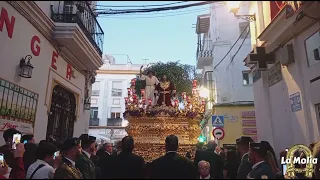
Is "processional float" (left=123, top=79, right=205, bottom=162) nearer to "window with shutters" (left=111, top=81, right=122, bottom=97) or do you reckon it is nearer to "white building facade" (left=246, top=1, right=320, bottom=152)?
"white building facade" (left=246, top=1, right=320, bottom=152)

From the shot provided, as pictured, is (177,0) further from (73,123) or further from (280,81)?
(73,123)

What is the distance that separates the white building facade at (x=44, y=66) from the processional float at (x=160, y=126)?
7.48 ft

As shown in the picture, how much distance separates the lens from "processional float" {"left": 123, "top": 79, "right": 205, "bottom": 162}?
712 centimetres

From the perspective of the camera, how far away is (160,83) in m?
8.20

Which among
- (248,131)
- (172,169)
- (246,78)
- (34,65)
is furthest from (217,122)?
(246,78)

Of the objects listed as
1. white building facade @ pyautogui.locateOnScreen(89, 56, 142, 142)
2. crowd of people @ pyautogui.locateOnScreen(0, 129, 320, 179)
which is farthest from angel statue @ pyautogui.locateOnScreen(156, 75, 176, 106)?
white building facade @ pyautogui.locateOnScreen(89, 56, 142, 142)

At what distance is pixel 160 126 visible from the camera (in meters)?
7.30

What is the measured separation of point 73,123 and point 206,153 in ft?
18.4

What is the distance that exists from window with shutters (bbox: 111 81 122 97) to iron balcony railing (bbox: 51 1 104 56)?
74.4ft

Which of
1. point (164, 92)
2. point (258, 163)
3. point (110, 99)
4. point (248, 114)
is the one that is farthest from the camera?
point (110, 99)

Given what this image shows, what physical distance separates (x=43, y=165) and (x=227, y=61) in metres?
14.9

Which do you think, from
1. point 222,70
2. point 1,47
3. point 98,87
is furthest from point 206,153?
point 98,87

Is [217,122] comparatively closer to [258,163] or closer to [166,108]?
[166,108]

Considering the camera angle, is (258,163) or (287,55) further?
(287,55)
